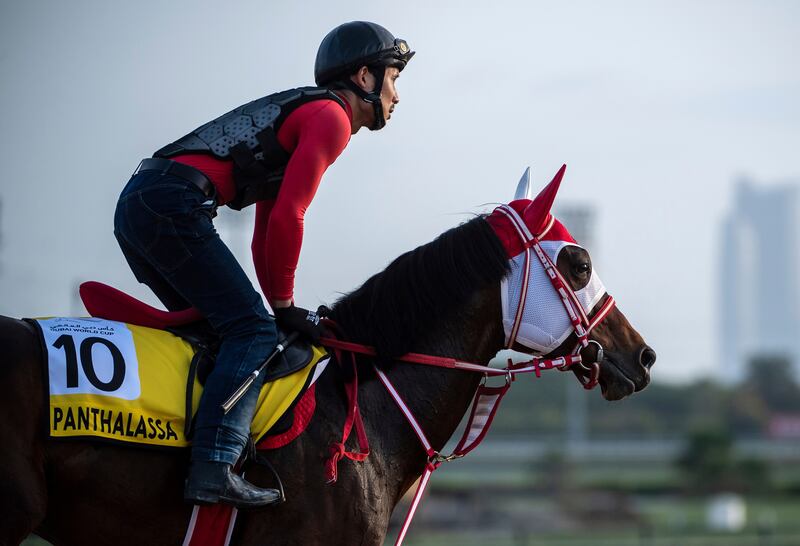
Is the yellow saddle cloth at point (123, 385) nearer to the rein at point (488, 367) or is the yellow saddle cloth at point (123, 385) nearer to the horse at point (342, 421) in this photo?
the horse at point (342, 421)

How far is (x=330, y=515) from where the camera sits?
13.8 ft

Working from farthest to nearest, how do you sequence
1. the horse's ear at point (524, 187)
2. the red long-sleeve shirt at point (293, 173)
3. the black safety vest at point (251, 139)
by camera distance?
the horse's ear at point (524, 187) < the black safety vest at point (251, 139) < the red long-sleeve shirt at point (293, 173)

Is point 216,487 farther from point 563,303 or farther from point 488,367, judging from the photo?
point 563,303

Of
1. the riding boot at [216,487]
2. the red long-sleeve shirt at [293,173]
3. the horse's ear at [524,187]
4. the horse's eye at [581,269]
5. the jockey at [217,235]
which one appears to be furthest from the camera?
the horse's ear at [524,187]

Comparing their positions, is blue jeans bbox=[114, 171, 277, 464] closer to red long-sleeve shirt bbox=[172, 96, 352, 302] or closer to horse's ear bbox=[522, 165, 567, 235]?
red long-sleeve shirt bbox=[172, 96, 352, 302]

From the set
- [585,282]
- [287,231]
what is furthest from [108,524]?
[585,282]

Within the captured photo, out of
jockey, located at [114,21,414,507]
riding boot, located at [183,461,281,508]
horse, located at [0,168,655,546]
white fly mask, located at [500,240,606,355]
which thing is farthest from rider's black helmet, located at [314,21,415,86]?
riding boot, located at [183,461,281,508]

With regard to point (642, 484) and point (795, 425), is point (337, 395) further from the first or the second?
point (795, 425)

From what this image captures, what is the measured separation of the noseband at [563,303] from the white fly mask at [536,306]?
15 mm

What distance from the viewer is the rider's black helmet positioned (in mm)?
4789

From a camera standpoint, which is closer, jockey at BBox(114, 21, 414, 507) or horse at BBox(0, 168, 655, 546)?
horse at BBox(0, 168, 655, 546)

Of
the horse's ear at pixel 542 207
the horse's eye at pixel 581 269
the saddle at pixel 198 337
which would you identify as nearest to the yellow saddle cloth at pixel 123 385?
the saddle at pixel 198 337

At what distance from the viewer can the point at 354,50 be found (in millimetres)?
4793

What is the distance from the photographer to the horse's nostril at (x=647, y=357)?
494cm
